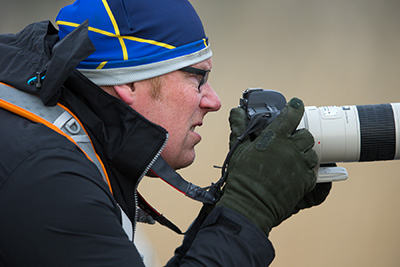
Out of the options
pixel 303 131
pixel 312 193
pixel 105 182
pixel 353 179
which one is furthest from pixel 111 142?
pixel 353 179

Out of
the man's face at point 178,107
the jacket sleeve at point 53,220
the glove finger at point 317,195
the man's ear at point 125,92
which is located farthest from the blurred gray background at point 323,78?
the jacket sleeve at point 53,220

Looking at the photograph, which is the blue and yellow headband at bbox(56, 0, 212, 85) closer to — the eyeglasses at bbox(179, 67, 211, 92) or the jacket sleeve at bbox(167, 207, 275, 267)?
the eyeglasses at bbox(179, 67, 211, 92)

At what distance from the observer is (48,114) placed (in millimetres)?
813

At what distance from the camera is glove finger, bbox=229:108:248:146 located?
3.79 feet

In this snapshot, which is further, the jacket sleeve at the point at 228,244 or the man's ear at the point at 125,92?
the man's ear at the point at 125,92

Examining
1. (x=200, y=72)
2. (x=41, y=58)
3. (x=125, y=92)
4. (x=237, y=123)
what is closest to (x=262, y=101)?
(x=237, y=123)

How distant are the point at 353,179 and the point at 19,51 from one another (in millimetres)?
2028

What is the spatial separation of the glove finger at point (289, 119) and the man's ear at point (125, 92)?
319mm

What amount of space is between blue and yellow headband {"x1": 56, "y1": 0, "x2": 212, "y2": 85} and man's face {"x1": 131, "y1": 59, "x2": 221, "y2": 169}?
35 millimetres

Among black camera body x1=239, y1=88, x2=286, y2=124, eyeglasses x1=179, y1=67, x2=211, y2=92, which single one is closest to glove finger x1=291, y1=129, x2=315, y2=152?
black camera body x1=239, y1=88, x2=286, y2=124

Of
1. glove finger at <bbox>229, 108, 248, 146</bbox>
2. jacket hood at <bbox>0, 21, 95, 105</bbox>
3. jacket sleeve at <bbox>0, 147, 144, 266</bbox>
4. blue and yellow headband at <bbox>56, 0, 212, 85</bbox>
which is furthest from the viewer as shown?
glove finger at <bbox>229, 108, 248, 146</bbox>

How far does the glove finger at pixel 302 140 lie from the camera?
3.42 feet

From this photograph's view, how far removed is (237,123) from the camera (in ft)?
3.83

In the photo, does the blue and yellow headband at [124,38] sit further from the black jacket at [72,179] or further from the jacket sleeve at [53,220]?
the jacket sleeve at [53,220]
